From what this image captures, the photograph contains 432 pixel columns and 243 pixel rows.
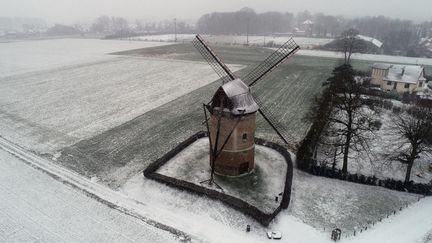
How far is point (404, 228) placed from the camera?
2006 cm

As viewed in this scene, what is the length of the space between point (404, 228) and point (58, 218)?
23.1 metres

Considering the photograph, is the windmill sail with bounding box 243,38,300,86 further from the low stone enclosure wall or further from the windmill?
the low stone enclosure wall

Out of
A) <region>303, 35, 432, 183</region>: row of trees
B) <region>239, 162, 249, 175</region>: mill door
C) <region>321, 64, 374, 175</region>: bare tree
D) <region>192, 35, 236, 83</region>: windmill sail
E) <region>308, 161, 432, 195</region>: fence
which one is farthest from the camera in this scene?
<region>192, 35, 236, 83</region>: windmill sail

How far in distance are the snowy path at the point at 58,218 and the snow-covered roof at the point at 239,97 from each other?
1001cm

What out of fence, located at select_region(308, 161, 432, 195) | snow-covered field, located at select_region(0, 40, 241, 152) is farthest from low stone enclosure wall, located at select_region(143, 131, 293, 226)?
snow-covered field, located at select_region(0, 40, 241, 152)

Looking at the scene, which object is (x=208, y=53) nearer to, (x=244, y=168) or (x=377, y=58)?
(x=244, y=168)

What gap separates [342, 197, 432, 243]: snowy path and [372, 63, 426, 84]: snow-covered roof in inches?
1432

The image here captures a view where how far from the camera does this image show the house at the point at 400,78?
51.6 metres

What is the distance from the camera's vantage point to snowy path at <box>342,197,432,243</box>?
62.8 feet

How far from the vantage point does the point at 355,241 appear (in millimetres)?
18969

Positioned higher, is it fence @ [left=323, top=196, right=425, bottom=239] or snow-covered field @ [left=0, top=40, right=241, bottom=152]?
snow-covered field @ [left=0, top=40, right=241, bottom=152]

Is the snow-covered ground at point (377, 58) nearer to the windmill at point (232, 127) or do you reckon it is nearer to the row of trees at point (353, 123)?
the row of trees at point (353, 123)

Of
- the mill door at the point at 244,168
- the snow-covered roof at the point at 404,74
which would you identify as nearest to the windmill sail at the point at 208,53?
the mill door at the point at 244,168

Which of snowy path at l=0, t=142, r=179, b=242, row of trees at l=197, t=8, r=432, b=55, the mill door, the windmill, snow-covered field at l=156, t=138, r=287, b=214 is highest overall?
row of trees at l=197, t=8, r=432, b=55
